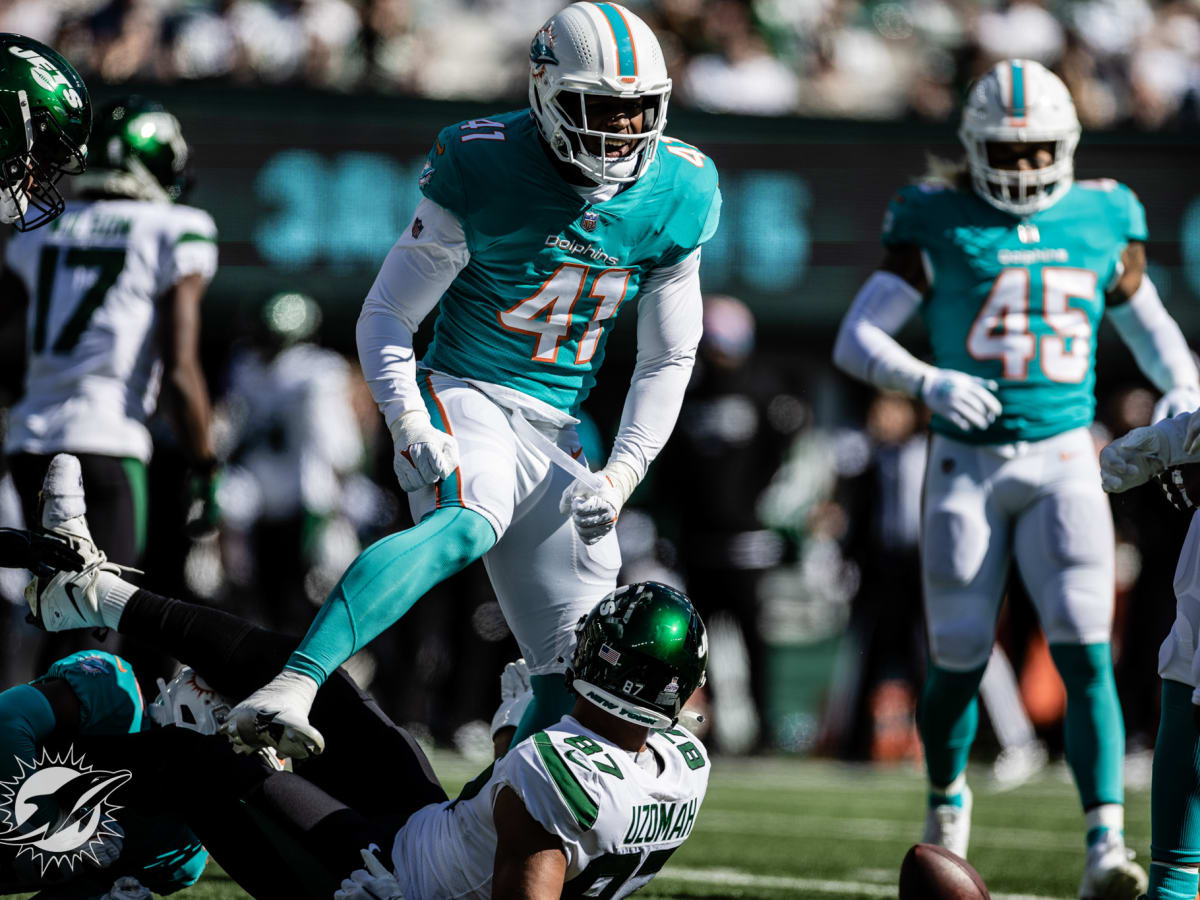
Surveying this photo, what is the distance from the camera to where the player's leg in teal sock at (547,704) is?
3.89 metres

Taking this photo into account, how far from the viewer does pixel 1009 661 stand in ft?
30.0

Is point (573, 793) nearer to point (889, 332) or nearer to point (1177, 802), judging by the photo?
point (1177, 802)

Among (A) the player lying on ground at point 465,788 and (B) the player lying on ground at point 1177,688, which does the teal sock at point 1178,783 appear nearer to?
(B) the player lying on ground at point 1177,688

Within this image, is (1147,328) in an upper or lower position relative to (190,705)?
upper

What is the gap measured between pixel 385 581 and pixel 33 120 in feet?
4.17

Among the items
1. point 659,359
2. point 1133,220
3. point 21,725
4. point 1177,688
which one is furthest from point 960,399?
point 21,725

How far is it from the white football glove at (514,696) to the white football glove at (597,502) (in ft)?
1.60

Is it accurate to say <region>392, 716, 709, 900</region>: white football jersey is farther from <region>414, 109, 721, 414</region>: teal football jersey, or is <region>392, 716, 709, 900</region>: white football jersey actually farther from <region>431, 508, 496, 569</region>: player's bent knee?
<region>414, 109, 721, 414</region>: teal football jersey

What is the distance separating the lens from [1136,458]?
3594 millimetres

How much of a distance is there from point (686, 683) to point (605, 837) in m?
0.33

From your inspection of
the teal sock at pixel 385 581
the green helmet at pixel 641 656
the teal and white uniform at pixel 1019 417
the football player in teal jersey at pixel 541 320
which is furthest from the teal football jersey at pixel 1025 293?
the green helmet at pixel 641 656

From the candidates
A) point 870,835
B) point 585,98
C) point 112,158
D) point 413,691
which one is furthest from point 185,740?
point 413,691

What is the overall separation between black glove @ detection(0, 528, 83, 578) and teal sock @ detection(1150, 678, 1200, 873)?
2.34 meters

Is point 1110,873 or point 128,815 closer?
point 128,815
